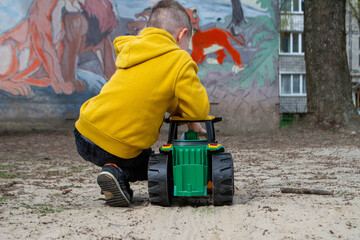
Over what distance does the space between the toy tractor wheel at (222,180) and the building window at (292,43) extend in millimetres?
21946

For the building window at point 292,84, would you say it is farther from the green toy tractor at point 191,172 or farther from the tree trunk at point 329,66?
the green toy tractor at point 191,172

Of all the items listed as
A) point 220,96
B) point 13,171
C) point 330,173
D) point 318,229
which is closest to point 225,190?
point 318,229

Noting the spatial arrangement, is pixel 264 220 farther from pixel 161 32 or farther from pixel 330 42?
pixel 330 42

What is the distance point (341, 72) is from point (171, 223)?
813 cm

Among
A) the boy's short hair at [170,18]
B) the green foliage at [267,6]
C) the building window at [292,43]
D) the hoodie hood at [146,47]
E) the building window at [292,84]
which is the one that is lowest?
the building window at [292,84]

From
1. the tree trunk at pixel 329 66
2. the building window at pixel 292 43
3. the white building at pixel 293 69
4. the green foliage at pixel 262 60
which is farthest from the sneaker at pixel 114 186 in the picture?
the building window at pixel 292 43

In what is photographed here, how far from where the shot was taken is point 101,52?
45.6ft

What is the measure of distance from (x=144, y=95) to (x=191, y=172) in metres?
0.54

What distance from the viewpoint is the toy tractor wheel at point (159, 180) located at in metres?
2.61

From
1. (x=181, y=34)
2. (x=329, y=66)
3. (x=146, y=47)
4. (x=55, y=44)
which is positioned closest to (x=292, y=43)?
(x=55, y=44)

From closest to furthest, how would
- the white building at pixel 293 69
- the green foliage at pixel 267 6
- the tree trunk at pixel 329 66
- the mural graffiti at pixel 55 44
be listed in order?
the tree trunk at pixel 329 66 < the mural graffiti at pixel 55 44 < the green foliage at pixel 267 6 < the white building at pixel 293 69

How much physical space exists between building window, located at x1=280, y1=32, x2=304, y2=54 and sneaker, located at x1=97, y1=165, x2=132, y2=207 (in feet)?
72.3

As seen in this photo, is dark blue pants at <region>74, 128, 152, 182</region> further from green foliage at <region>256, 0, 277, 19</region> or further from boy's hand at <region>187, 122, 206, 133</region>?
green foliage at <region>256, 0, 277, 19</region>

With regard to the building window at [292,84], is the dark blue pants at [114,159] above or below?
above
